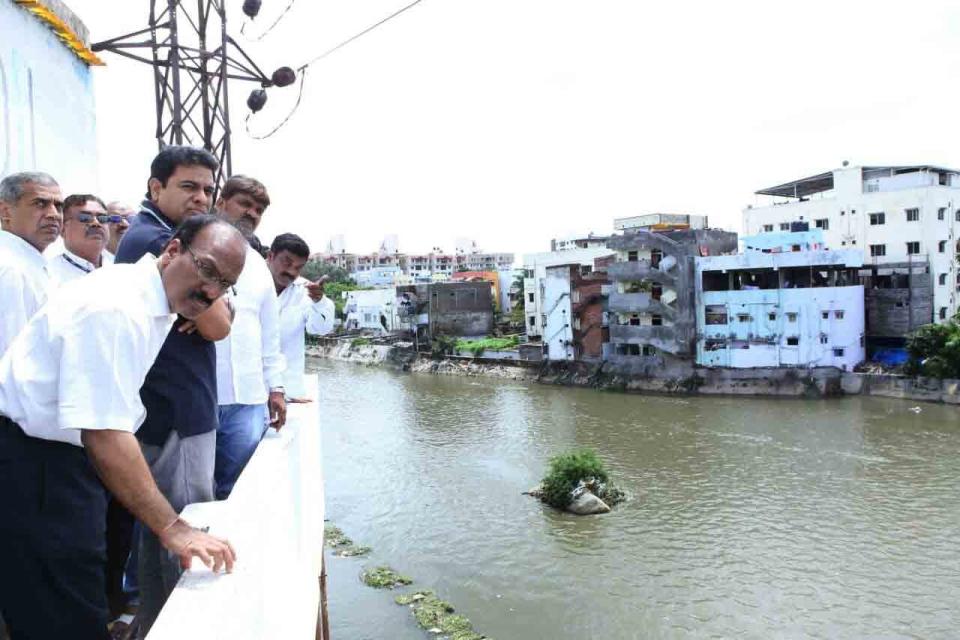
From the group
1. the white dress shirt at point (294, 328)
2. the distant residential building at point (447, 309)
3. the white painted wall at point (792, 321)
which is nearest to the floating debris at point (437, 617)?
the white dress shirt at point (294, 328)

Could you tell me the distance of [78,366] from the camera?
1513mm

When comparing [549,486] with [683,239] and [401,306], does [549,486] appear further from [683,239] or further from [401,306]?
[401,306]

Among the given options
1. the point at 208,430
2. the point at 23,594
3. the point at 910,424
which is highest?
the point at 208,430

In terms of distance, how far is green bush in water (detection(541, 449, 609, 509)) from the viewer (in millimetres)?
12867

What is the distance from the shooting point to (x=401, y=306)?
112ft

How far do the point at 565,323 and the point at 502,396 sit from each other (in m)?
3.88

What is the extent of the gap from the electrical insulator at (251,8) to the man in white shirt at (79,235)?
Answer: 4673 mm

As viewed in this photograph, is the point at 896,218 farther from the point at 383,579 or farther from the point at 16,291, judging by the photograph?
the point at 16,291

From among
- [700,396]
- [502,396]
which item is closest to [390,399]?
[502,396]

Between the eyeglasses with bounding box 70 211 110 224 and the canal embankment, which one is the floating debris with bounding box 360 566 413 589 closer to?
the eyeglasses with bounding box 70 211 110 224

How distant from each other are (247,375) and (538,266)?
27.3m

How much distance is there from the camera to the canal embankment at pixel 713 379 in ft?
63.9

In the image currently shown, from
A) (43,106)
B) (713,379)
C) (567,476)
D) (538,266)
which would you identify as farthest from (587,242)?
(43,106)

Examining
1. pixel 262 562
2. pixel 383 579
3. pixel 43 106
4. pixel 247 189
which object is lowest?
pixel 383 579
